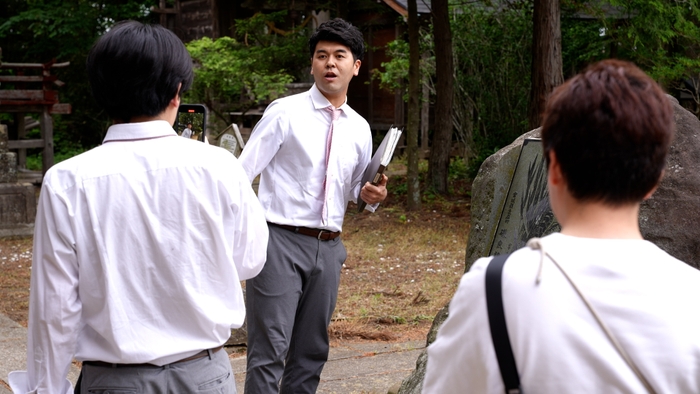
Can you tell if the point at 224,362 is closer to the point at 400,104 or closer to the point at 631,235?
the point at 631,235

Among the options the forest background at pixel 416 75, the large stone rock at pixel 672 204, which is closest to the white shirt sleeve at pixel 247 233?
the large stone rock at pixel 672 204

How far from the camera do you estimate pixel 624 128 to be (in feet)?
4.57

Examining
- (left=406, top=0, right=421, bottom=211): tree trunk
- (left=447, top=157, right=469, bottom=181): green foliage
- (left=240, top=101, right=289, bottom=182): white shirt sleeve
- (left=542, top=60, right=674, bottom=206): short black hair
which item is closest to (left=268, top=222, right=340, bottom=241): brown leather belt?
(left=240, top=101, right=289, bottom=182): white shirt sleeve

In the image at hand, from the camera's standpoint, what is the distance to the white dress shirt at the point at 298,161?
13.0 feet

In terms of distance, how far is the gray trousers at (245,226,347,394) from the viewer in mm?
3824

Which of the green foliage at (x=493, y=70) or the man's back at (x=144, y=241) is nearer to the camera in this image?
the man's back at (x=144, y=241)

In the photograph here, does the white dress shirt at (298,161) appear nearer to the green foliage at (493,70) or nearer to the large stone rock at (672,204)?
the large stone rock at (672,204)

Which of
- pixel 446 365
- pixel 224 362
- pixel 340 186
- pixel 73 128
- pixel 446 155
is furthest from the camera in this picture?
pixel 73 128

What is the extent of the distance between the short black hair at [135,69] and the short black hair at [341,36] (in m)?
1.95

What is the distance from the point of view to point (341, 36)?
4152mm

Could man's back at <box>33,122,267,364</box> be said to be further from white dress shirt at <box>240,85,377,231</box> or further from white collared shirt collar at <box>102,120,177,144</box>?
white dress shirt at <box>240,85,377,231</box>

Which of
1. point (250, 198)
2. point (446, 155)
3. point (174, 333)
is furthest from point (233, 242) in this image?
point (446, 155)

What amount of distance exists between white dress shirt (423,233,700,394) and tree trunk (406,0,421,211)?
435 inches

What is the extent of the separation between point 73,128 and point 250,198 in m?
22.8
